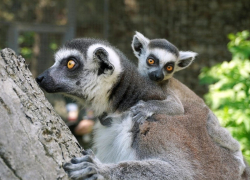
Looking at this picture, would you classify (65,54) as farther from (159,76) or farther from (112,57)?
(159,76)

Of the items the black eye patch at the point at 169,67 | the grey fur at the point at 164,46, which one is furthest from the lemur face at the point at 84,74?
the grey fur at the point at 164,46

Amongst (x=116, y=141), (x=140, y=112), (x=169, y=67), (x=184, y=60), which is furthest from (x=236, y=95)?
(x=116, y=141)

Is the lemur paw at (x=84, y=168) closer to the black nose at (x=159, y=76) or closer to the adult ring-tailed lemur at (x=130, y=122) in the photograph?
the adult ring-tailed lemur at (x=130, y=122)

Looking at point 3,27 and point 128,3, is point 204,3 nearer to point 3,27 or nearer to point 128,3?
point 128,3

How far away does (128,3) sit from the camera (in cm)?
1282

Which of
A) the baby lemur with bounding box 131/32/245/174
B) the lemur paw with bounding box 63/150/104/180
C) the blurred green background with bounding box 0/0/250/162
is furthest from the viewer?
the blurred green background with bounding box 0/0/250/162

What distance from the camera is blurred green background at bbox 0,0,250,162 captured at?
1009 centimetres

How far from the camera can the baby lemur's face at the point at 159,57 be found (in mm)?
5316

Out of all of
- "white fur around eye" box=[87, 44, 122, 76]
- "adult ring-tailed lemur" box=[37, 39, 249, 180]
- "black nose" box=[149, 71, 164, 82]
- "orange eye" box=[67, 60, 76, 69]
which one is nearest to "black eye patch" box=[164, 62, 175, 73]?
"black nose" box=[149, 71, 164, 82]

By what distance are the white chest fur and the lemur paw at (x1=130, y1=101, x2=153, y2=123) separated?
0.21 feet

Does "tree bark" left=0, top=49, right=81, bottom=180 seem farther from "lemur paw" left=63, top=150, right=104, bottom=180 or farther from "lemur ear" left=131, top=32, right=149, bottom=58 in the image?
"lemur ear" left=131, top=32, right=149, bottom=58

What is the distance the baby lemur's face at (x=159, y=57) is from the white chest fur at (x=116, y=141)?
1.44 m

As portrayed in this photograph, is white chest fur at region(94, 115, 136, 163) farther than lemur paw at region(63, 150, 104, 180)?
Yes

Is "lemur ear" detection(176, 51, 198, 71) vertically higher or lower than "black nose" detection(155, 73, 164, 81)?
higher
